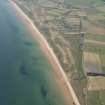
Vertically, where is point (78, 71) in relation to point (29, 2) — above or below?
below

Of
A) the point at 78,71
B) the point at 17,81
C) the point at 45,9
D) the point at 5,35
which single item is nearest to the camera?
the point at 17,81

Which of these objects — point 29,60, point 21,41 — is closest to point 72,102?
point 29,60

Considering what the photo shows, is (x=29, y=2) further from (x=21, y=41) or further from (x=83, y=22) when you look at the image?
(x=21, y=41)

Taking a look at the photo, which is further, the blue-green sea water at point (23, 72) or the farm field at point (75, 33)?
the farm field at point (75, 33)

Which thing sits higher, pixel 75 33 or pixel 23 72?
pixel 75 33

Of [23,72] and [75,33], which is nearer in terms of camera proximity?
[23,72]

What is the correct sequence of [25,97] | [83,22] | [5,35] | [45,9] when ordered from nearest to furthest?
[25,97], [5,35], [83,22], [45,9]

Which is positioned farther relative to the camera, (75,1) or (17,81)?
(75,1)

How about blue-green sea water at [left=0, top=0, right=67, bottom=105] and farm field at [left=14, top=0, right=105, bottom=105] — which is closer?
blue-green sea water at [left=0, top=0, right=67, bottom=105]
